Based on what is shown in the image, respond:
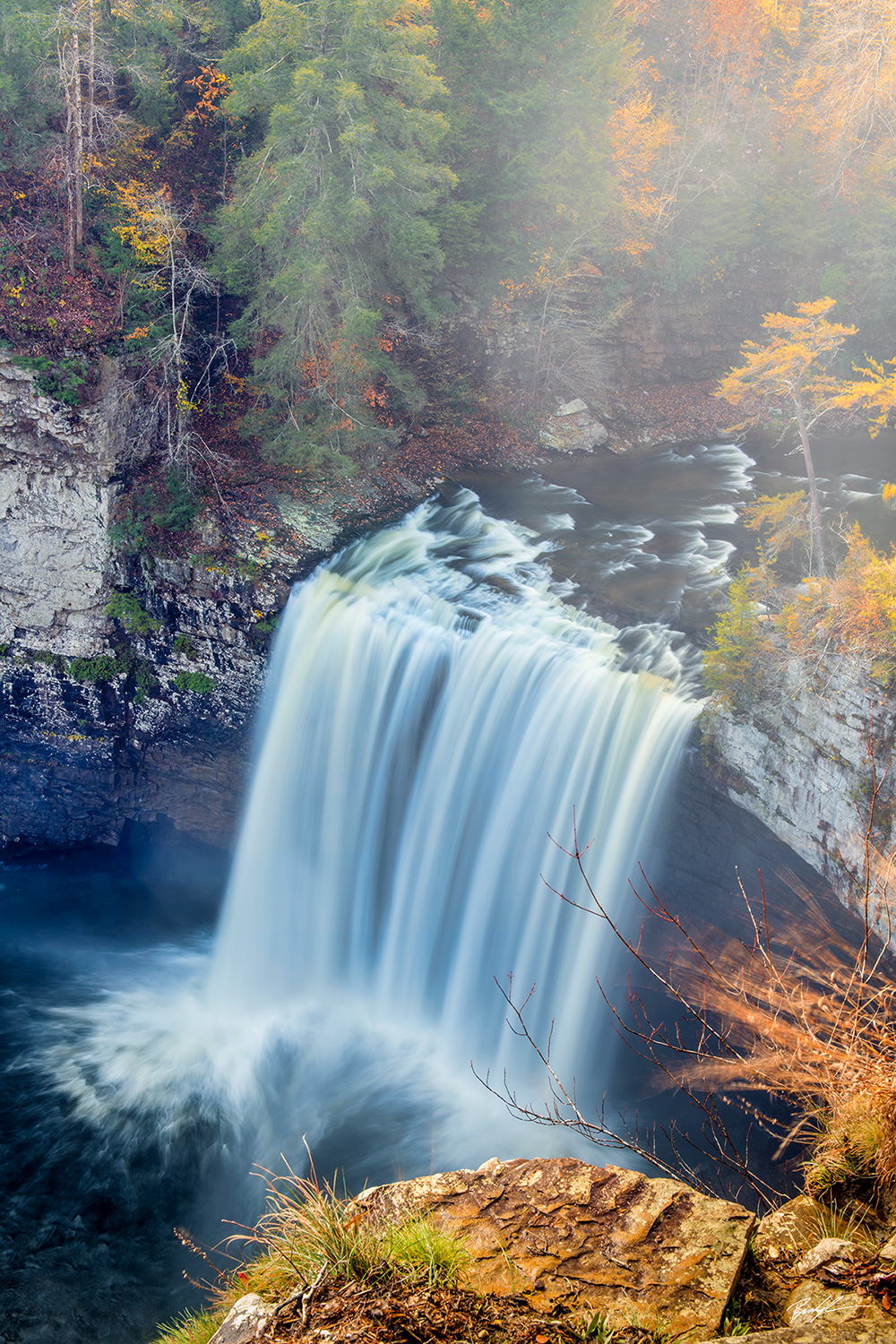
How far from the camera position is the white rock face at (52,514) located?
12.1 metres

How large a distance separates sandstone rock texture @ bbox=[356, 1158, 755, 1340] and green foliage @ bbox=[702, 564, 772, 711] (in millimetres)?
6512

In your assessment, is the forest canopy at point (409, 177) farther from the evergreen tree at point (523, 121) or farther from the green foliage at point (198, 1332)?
the green foliage at point (198, 1332)

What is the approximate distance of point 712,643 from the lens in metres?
11.0

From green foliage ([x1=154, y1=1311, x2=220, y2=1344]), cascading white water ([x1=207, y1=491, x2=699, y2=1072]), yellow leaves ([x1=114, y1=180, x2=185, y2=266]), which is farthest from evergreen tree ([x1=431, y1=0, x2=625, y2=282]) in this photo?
green foliage ([x1=154, y1=1311, x2=220, y2=1344])

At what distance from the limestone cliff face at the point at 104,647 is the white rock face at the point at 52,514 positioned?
0.07 ft

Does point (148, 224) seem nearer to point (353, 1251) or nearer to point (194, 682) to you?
point (194, 682)

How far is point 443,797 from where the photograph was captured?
1084cm

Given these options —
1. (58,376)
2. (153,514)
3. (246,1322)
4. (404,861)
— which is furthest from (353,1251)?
(58,376)

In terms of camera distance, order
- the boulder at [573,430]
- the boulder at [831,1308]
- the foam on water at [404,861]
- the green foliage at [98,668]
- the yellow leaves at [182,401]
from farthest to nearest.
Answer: the boulder at [573,430] → the green foliage at [98,668] → the yellow leaves at [182,401] → the foam on water at [404,861] → the boulder at [831,1308]

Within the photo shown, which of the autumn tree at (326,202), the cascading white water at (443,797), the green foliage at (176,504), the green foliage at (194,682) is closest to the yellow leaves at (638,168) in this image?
the autumn tree at (326,202)

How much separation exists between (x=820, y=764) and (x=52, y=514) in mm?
11799

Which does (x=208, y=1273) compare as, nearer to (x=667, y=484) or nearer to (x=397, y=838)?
(x=397, y=838)

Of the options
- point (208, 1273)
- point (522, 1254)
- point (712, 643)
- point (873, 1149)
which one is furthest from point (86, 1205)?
point (712, 643)

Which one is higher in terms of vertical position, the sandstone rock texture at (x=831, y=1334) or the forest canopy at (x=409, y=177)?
the forest canopy at (x=409, y=177)
